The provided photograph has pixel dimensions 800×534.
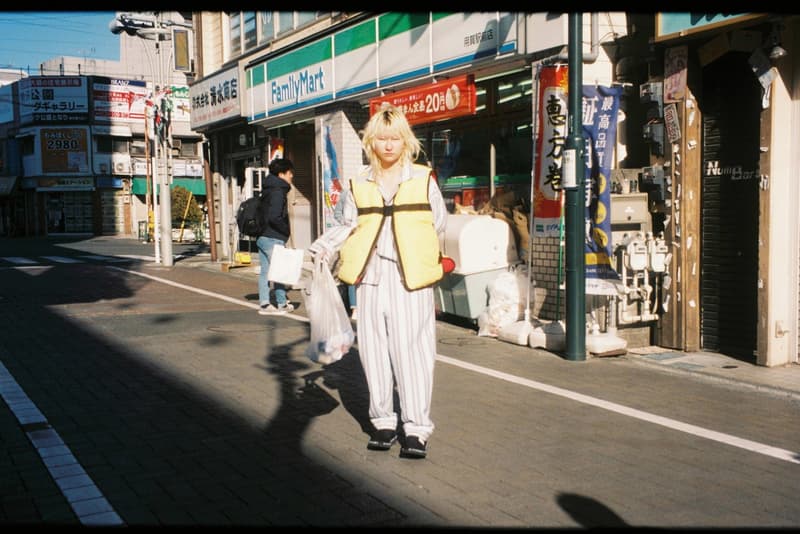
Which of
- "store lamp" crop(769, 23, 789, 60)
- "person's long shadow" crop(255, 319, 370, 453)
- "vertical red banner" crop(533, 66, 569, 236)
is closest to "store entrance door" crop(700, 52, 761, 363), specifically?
"store lamp" crop(769, 23, 789, 60)

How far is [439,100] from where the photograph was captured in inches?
425

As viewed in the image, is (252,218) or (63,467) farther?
(252,218)

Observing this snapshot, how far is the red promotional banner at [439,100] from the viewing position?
10.3m

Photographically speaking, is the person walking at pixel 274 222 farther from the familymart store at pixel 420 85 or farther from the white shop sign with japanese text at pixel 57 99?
the white shop sign with japanese text at pixel 57 99

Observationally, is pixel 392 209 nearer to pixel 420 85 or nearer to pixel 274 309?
pixel 274 309

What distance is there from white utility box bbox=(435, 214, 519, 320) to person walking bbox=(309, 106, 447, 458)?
4.37 m

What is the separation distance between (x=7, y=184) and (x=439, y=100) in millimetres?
44519

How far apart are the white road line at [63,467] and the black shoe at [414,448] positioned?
1.63 metres

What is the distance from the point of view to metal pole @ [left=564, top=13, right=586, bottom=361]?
7289mm

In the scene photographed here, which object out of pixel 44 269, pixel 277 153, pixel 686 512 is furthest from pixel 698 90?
pixel 44 269

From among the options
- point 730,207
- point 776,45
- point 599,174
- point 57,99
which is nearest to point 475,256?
point 599,174

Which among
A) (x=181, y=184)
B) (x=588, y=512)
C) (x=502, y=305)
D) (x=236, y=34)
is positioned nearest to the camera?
(x=588, y=512)

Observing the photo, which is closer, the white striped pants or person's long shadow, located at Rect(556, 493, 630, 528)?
person's long shadow, located at Rect(556, 493, 630, 528)

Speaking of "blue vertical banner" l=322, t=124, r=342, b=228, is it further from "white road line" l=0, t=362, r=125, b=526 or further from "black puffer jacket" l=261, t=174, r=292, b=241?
"white road line" l=0, t=362, r=125, b=526
